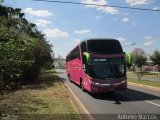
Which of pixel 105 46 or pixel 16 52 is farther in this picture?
pixel 105 46

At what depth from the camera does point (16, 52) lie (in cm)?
1686

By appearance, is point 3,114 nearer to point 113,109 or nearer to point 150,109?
point 113,109

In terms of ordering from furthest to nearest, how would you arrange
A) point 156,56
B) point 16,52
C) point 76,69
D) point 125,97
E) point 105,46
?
point 156,56 < point 76,69 < point 105,46 < point 125,97 < point 16,52

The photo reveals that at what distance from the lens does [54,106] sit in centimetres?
1524

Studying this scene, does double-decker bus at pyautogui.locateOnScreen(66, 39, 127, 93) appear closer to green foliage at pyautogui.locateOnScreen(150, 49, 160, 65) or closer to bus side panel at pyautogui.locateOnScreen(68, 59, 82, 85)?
bus side panel at pyautogui.locateOnScreen(68, 59, 82, 85)

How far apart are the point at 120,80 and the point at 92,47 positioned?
2703 mm

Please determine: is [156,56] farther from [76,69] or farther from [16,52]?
[16,52]

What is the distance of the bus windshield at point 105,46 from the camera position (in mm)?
20734

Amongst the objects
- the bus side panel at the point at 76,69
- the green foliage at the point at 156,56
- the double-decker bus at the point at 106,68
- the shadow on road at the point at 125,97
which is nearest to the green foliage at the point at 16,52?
the bus side panel at the point at 76,69

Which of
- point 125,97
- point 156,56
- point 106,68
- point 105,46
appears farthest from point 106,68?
point 156,56

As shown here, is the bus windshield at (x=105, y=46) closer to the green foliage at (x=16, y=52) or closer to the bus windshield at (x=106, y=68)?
the bus windshield at (x=106, y=68)

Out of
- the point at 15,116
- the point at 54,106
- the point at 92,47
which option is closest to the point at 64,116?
the point at 15,116

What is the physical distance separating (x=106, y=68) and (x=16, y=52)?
6.00 m

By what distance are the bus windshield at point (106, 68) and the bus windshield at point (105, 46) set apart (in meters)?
0.63
